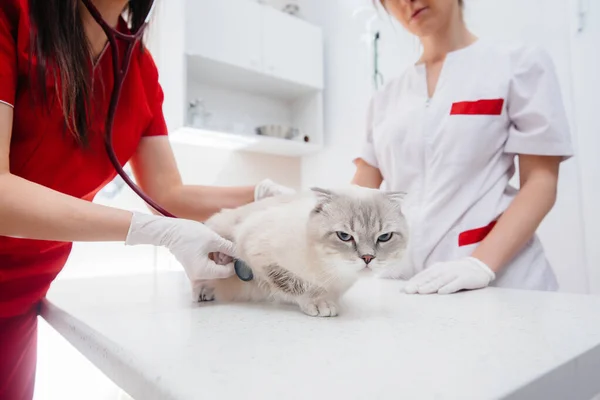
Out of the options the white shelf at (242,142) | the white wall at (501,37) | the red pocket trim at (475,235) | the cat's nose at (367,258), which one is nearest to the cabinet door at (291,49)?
the white wall at (501,37)

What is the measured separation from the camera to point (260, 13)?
2510mm

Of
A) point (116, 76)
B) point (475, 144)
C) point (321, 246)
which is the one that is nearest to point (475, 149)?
point (475, 144)

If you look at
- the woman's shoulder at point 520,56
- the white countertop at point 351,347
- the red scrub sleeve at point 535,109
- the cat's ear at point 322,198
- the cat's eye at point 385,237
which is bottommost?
the white countertop at point 351,347

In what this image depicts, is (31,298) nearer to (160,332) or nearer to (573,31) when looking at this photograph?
(160,332)

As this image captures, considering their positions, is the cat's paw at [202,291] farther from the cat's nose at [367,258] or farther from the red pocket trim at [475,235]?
the red pocket trim at [475,235]

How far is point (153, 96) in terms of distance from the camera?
1024mm

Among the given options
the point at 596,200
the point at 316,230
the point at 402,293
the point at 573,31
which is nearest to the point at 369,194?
the point at 316,230

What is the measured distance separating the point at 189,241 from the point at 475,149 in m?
0.82

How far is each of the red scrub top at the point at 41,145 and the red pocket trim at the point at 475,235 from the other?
0.92 meters

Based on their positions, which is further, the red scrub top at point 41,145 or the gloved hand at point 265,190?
the gloved hand at point 265,190

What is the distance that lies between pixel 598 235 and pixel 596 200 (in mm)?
138

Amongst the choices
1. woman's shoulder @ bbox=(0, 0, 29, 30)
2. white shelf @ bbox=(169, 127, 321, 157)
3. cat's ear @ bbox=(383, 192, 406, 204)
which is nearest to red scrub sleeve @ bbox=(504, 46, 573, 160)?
cat's ear @ bbox=(383, 192, 406, 204)

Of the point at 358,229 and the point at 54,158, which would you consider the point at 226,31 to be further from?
the point at 358,229

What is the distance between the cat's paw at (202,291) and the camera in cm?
73
